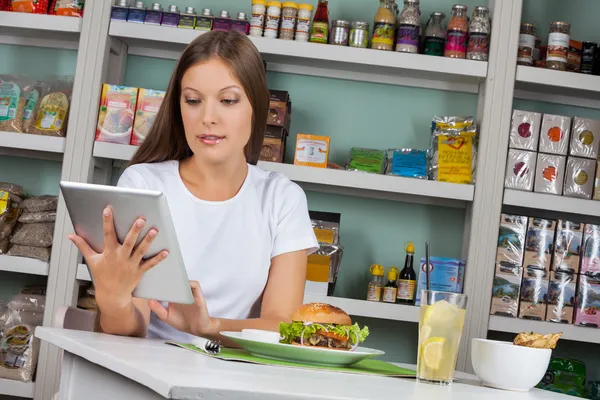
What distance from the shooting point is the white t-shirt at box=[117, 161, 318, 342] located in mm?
1707

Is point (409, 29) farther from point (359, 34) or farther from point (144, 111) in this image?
point (144, 111)

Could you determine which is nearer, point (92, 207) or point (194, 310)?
point (92, 207)

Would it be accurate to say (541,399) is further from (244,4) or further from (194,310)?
(244,4)

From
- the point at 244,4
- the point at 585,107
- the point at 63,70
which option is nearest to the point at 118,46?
the point at 63,70

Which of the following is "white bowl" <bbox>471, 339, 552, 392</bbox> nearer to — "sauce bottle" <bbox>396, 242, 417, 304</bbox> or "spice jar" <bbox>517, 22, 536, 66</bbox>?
"sauce bottle" <bbox>396, 242, 417, 304</bbox>

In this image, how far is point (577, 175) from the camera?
2.72 meters

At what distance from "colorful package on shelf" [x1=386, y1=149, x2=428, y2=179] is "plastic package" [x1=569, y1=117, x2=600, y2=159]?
475mm

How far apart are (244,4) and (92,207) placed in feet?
6.76

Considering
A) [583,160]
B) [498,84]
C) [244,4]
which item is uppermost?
[244,4]

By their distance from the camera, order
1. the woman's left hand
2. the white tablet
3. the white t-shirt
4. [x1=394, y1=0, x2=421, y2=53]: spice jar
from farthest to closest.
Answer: [x1=394, y1=0, x2=421, y2=53]: spice jar
the white t-shirt
the woman's left hand
the white tablet

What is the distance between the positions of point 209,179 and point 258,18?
114 centimetres

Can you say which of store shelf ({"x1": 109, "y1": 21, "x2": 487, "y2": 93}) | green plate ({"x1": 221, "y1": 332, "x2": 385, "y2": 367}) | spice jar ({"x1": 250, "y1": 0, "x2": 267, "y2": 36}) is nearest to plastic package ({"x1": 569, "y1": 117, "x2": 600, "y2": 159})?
store shelf ({"x1": 109, "y1": 21, "x2": 487, "y2": 93})

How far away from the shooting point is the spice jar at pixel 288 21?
2770mm

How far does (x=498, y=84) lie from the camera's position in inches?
107
